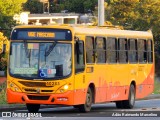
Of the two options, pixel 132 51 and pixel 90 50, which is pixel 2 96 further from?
pixel 90 50

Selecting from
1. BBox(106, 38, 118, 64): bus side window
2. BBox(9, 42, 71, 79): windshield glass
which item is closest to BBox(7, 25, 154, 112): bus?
BBox(9, 42, 71, 79): windshield glass

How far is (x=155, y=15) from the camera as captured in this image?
6769 centimetres

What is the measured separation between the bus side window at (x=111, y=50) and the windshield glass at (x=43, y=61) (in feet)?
12.1

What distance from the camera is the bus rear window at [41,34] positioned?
25.4 metres

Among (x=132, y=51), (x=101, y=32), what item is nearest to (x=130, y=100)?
(x=132, y=51)

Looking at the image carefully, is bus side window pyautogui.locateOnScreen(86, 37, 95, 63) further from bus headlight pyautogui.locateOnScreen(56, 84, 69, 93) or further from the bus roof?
bus headlight pyautogui.locateOnScreen(56, 84, 69, 93)

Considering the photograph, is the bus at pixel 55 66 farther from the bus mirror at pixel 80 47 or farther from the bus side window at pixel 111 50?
the bus side window at pixel 111 50

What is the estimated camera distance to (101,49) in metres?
27.9

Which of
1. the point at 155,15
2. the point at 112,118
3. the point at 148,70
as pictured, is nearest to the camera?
the point at 112,118

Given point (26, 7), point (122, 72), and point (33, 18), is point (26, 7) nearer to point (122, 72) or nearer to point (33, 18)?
point (33, 18)

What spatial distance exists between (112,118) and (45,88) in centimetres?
260

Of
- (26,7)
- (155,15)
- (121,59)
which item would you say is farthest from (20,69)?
(26,7)

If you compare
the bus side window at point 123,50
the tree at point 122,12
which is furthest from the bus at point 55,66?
the tree at point 122,12

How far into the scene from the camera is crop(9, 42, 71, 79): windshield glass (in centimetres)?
2502
